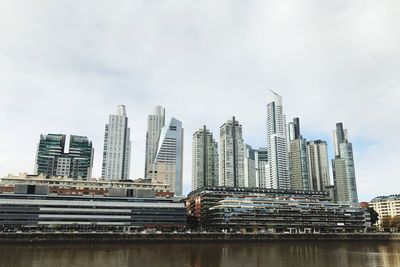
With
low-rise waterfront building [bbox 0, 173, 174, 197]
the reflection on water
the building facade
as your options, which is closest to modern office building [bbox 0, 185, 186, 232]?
the building facade

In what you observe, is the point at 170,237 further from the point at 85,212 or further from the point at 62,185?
the point at 62,185

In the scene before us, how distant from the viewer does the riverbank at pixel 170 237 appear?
139438 mm

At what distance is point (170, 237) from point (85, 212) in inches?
1696

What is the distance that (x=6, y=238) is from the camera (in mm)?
137375

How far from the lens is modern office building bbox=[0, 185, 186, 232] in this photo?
6422 inches

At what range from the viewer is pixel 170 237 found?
158500 millimetres

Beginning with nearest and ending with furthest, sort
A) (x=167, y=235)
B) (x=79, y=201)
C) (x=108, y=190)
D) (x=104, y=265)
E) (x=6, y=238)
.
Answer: (x=104, y=265) < (x=6, y=238) < (x=167, y=235) < (x=79, y=201) < (x=108, y=190)

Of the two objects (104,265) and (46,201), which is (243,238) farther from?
(104,265)

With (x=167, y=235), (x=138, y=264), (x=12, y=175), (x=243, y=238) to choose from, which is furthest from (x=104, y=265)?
(x=12, y=175)

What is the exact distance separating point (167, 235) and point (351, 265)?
98182 millimetres

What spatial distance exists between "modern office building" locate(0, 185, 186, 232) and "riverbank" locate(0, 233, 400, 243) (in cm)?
1860

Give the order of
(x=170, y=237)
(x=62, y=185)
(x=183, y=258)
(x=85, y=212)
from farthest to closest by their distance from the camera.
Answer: (x=62, y=185) → (x=85, y=212) → (x=170, y=237) → (x=183, y=258)

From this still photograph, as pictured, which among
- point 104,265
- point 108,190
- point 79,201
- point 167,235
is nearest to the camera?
point 104,265

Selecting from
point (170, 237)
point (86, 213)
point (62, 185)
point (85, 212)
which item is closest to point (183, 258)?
point (170, 237)
